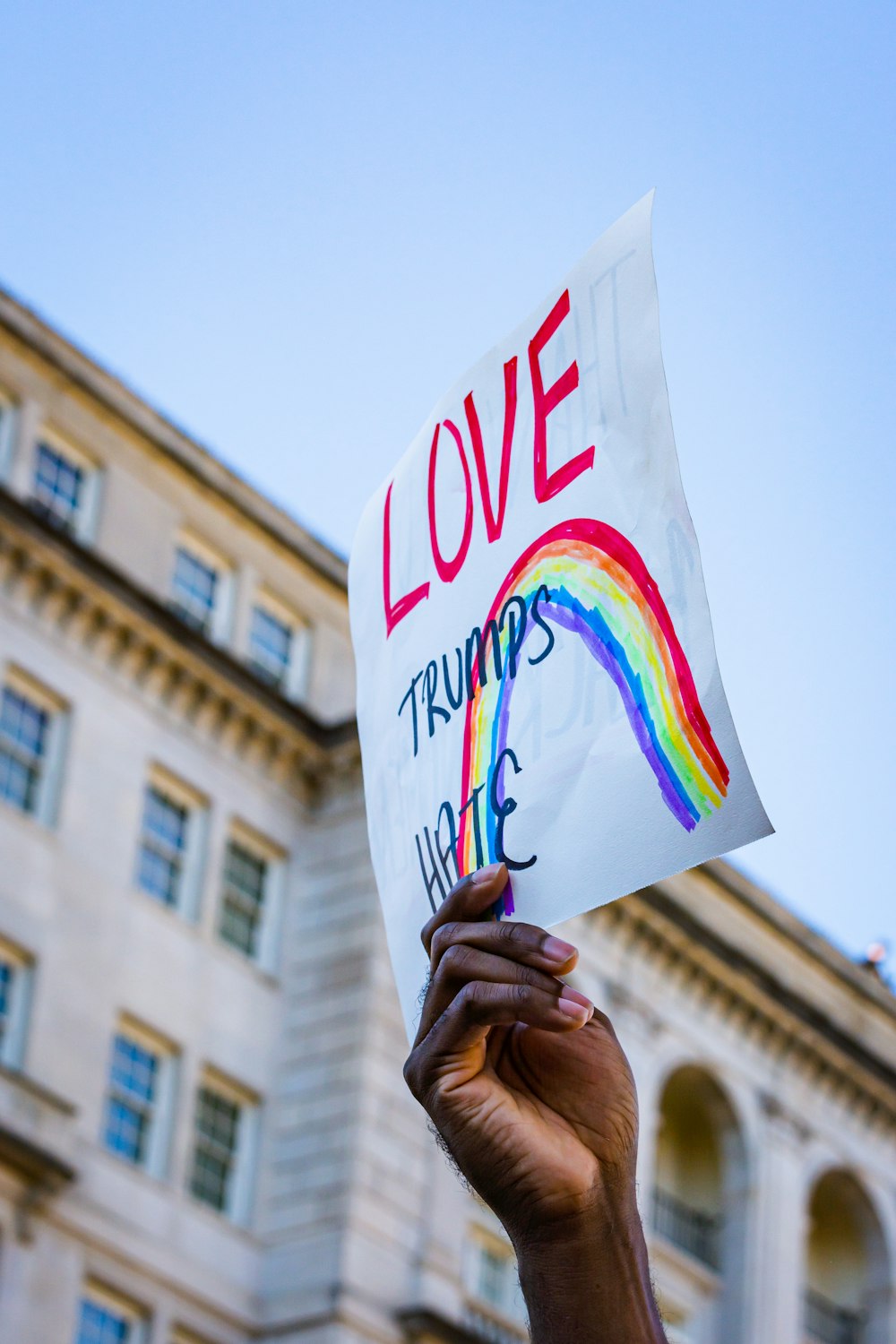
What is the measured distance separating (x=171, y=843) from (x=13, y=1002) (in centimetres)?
395

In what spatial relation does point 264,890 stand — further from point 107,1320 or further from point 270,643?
point 107,1320

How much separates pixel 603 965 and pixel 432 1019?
31.2 metres

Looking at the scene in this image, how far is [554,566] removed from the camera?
193 inches

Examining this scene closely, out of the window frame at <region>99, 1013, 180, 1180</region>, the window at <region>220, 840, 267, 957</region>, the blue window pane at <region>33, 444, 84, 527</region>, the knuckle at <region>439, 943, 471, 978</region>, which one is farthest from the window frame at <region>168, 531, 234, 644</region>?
the knuckle at <region>439, 943, 471, 978</region>

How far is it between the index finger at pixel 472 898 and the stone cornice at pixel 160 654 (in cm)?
2702

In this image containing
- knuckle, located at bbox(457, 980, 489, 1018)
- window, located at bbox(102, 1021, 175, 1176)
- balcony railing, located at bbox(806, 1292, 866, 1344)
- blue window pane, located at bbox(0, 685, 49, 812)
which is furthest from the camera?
balcony railing, located at bbox(806, 1292, 866, 1344)

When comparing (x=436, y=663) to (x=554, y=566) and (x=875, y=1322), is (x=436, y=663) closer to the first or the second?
(x=554, y=566)

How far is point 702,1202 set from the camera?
37031 millimetres

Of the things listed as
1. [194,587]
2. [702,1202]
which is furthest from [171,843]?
[702,1202]

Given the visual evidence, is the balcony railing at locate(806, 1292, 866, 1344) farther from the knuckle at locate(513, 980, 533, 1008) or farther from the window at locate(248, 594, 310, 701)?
the knuckle at locate(513, 980, 533, 1008)

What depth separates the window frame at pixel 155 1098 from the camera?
2967 centimetres

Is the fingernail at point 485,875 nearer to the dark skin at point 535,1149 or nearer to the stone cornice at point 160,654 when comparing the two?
the dark skin at point 535,1149

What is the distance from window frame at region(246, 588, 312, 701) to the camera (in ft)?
116

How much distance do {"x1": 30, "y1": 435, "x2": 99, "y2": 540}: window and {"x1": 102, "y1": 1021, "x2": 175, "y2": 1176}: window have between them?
665 cm
